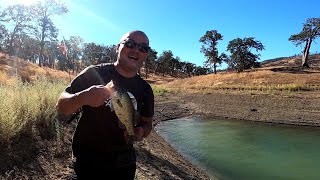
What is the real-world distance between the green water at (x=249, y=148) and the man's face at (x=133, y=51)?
908 centimetres

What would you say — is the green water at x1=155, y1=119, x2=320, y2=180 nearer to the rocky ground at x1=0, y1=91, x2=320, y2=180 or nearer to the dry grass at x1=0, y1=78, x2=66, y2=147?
the rocky ground at x1=0, y1=91, x2=320, y2=180

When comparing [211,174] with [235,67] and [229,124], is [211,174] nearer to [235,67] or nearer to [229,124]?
[229,124]

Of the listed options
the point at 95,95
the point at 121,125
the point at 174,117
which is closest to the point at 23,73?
the point at 174,117

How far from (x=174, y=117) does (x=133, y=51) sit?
88.1ft

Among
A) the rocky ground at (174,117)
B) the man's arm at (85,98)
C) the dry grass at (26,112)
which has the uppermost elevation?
the man's arm at (85,98)

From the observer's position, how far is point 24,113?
7.90m

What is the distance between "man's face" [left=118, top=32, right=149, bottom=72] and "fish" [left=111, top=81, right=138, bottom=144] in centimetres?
59

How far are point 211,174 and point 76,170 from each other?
31.0ft

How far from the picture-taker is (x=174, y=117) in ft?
98.9

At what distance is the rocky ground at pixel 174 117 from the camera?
643 cm

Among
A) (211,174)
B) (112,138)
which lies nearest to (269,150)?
(211,174)

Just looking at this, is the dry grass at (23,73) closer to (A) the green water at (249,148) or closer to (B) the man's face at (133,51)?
(A) the green water at (249,148)

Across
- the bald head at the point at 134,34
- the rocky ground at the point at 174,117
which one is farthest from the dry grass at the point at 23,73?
the bald head at the point at 134,34

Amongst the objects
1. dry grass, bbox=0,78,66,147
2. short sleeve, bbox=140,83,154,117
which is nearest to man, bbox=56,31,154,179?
short sleeve, bbox=140,83,154,117
